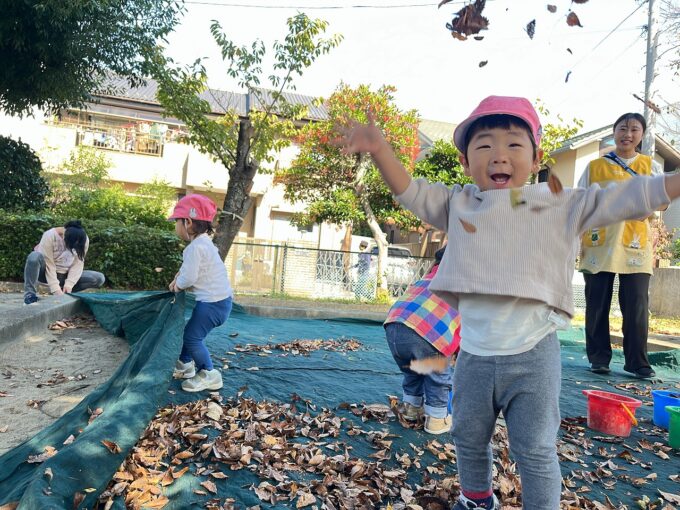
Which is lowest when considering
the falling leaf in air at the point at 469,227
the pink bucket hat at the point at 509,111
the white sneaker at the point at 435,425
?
the white sneaker at the point at 435,425

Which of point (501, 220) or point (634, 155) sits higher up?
point (634, 155)

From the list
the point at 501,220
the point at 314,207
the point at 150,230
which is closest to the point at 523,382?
the point at 501,220

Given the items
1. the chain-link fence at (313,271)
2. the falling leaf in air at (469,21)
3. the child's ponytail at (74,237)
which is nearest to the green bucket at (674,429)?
the falling leaf in air at (469,21)

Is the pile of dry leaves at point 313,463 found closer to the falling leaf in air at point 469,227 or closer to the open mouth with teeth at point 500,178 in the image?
the falling leaf in air at point 469,227

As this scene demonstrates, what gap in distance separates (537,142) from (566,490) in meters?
1.50

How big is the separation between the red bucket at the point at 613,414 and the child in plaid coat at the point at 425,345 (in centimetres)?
92

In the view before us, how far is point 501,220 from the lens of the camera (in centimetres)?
175

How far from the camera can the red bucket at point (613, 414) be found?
299 cm

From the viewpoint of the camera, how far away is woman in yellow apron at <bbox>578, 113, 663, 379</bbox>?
430 centimetres

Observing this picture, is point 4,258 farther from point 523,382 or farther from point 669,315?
point 669,315

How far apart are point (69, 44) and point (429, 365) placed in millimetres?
7415

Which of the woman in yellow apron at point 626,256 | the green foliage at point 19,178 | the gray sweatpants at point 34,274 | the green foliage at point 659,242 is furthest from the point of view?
the green foliage at point 659,242

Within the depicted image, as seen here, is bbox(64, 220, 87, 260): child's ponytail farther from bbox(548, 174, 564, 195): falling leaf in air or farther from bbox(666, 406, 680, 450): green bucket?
bbox(666, 406, 680, 450): green bucket

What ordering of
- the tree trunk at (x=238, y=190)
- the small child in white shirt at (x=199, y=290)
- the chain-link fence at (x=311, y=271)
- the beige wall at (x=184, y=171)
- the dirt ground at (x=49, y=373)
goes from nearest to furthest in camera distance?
the dirt ground at (x=49, y=373) < the small child in white shirt at (x=199, y=290) < the tree trunk at (x=238, y=190) < the chain-link fence at (x=311, y=271) < the beige wall at (x=184, y=171)
